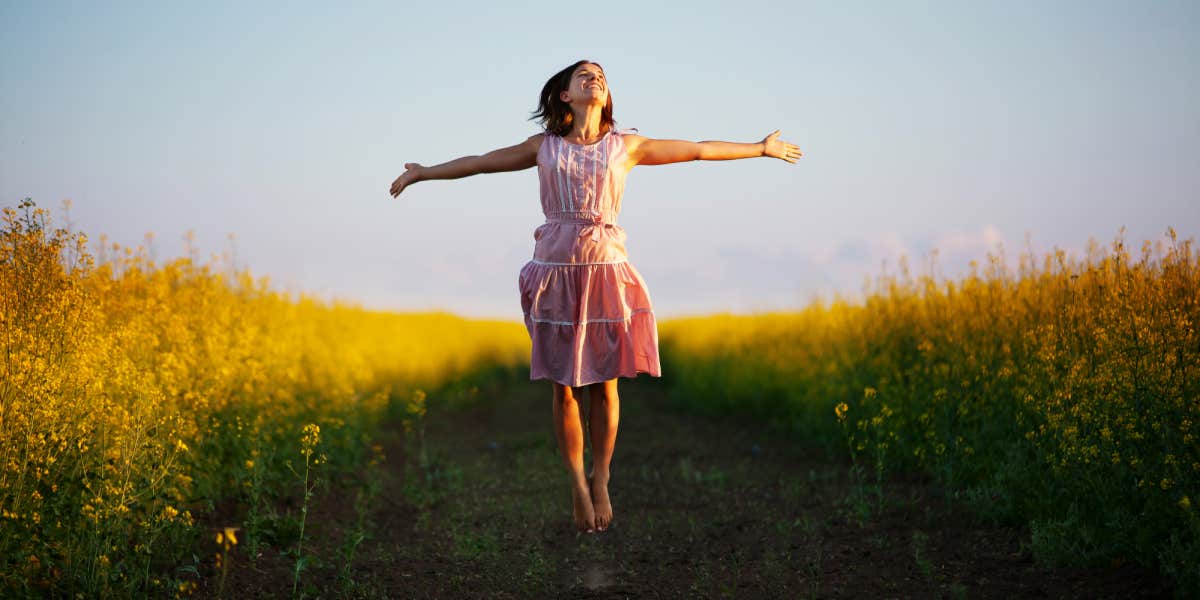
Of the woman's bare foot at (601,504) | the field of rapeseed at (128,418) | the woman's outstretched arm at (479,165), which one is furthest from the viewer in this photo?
the woman's outstretched arm at (479,165)

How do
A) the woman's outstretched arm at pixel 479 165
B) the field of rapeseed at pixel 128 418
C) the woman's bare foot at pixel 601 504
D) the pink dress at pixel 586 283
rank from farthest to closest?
the woman's outstretched arm at pixel 479 165 < the woman's bare foot at pixel 601 504 < the pink dress at pixel 586 283 < the field of rapeseed at pixel 128 418

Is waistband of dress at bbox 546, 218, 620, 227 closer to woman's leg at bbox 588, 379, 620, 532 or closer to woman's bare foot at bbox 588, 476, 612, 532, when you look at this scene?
woman's leg at bbox 588, 379, 620, 532

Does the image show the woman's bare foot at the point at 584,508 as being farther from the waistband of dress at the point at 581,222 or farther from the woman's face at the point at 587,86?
the woman's face at the point at 587,86

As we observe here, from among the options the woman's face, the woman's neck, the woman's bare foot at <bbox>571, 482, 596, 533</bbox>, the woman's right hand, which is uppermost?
the woman's face

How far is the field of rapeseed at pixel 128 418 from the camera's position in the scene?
440cm

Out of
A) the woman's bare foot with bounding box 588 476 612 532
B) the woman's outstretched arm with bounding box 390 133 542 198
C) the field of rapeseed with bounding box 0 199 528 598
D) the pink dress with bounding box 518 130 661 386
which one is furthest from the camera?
the woman's outstretched arm with bounding box 390 133 542 198

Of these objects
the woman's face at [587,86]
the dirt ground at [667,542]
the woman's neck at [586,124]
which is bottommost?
the dirt ground at [667,542]

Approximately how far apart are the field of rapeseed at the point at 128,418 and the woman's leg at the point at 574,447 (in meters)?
1.28

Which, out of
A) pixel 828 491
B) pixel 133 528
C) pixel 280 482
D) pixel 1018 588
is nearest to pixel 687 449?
pixel 828 491

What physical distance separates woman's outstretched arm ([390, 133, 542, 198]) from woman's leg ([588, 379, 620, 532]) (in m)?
1.31

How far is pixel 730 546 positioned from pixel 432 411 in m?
8.79

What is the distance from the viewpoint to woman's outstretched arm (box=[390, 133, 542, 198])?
17.2ft

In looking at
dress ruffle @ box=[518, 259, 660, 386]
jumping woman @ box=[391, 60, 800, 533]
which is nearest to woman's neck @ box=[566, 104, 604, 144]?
jumping woman @ box=[391, 60, 800, 533]

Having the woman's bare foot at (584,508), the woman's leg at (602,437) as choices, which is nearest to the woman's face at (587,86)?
the woman's leg at (602,437)
